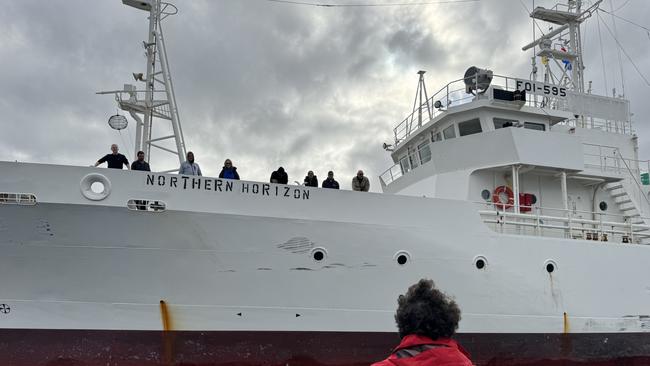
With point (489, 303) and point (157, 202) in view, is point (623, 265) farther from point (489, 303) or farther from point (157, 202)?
point (157, 202)

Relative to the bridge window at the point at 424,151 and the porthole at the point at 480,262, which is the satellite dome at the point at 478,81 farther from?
the porthole at the point at 480,262

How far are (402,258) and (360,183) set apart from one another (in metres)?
2.08

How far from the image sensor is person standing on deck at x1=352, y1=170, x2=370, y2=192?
11891mm

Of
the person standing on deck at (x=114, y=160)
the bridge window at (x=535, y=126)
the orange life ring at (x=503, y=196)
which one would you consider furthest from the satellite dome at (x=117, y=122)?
the bridge window at (x=535, y=126)

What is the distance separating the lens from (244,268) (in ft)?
32.6

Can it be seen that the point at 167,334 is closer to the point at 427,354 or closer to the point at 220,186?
the point at 220,186

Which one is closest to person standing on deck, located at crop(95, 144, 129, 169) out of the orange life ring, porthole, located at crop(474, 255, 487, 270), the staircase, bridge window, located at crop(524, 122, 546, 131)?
porthole, located at crop(474, 255, 487, 270)

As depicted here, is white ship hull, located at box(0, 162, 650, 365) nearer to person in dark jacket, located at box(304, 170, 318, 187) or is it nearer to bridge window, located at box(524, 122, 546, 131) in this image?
person in dark jacket, located at box(304, 170, 318, 187)

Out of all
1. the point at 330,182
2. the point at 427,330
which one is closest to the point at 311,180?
the point at 330,182

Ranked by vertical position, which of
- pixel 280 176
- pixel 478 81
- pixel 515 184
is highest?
pixel 478 81

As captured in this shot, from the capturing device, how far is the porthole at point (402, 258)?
1062 cm

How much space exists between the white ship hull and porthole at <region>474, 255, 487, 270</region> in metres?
0.14

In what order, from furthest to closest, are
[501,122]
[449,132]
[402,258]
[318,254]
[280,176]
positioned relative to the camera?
[449,132] < [501,122] < [280,176] < [402,258] < [318,254]

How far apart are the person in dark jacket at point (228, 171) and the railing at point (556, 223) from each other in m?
5.21
